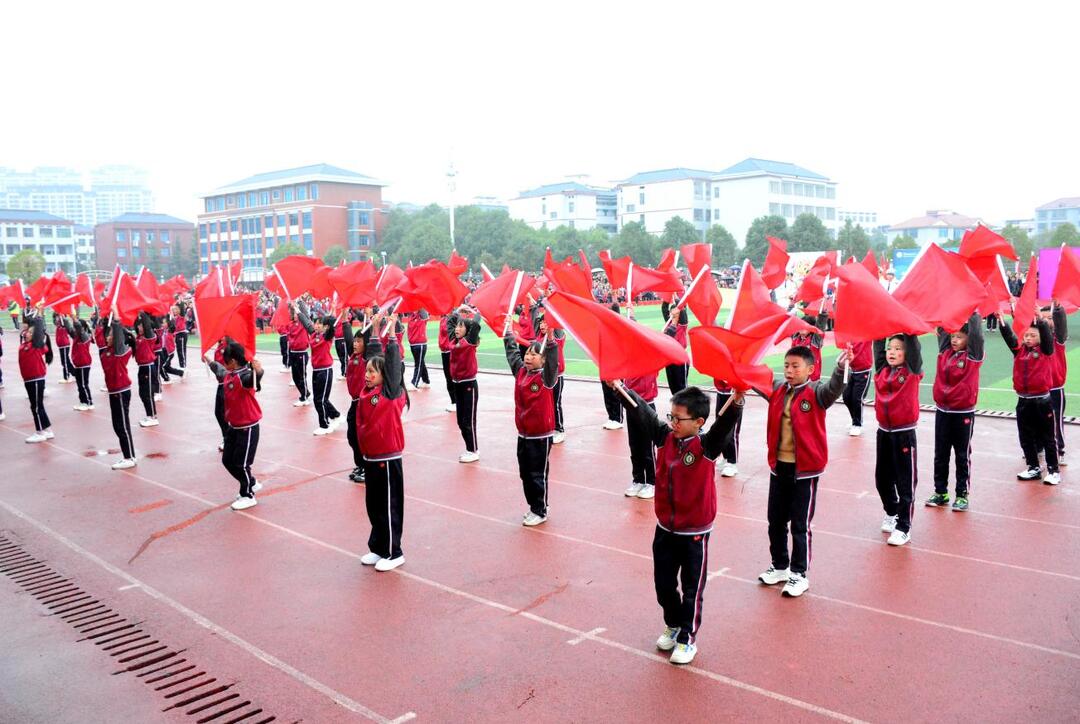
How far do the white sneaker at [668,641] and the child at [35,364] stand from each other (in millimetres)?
10735

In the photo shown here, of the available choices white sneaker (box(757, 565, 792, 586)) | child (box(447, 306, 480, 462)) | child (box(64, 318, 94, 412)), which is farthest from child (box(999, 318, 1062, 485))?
child (box(64, 318, 94, 412))

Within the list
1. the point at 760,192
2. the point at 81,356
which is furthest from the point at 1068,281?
the point at 760,192

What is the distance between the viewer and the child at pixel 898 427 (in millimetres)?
6797

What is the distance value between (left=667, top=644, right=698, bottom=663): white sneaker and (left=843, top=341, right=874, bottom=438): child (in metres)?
7.06

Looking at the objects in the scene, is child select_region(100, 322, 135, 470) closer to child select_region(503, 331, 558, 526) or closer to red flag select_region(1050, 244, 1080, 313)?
child select_region(503, 331, 558, 526)

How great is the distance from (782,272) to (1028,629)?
19.3 ft

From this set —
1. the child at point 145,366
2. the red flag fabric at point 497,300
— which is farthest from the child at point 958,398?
the child at point 145,366

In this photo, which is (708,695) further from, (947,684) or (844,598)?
(844,598)

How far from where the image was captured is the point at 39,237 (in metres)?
88.5

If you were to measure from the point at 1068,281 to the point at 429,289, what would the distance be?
649 cm

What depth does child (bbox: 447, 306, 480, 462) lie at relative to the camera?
10.5 metres

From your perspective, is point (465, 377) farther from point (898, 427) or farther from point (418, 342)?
point (898, 427)

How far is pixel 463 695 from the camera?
477 centimetres

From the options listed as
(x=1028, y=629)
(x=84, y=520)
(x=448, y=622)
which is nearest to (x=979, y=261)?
(x=1028, y=629)
